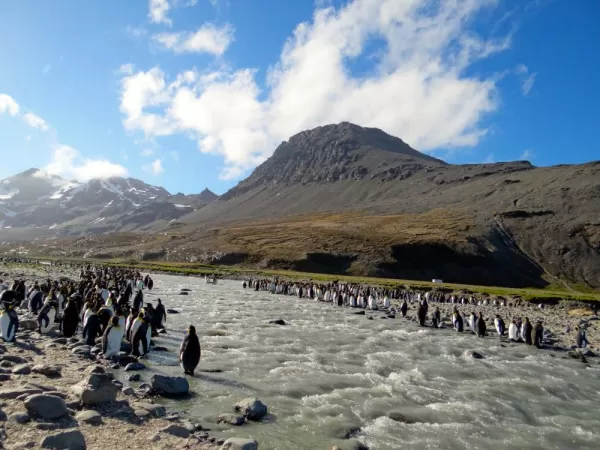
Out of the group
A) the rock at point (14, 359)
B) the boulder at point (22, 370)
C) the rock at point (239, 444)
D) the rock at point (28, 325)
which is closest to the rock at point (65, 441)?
the rock at point (239, 444)

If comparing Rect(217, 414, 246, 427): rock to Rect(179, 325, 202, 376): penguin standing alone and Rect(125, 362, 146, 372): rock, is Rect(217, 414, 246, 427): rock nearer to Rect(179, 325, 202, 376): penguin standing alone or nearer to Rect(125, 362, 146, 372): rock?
Rect(179, 325, 202, 376): penguin standing alone

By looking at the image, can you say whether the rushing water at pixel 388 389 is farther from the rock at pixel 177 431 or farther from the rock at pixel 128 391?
the rock at pixel 128 391

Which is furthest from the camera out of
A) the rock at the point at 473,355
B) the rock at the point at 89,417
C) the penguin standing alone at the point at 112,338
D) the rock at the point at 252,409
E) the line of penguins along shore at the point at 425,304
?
the line of penguins along shore at the point at 425,304

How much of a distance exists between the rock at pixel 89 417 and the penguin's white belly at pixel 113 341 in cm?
586

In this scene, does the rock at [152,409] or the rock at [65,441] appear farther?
the rock at [152,409]

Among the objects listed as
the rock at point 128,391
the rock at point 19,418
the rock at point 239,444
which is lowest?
the rock at point 239,444

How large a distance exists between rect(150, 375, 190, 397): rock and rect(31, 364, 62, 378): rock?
2375 millimetres

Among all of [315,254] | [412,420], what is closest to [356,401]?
[412,420]

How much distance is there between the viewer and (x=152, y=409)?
9.63 m

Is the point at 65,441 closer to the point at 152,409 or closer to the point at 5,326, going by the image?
the point at 152,409

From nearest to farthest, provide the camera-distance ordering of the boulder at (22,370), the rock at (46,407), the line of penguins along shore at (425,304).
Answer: the rock at (46,407) < the boulder at (22,370) < the line of penguins along shore at (425,304)

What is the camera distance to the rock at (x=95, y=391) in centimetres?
937

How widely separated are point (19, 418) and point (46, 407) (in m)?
0.46

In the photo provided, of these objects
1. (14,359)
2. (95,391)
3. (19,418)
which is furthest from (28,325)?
(19,418)
